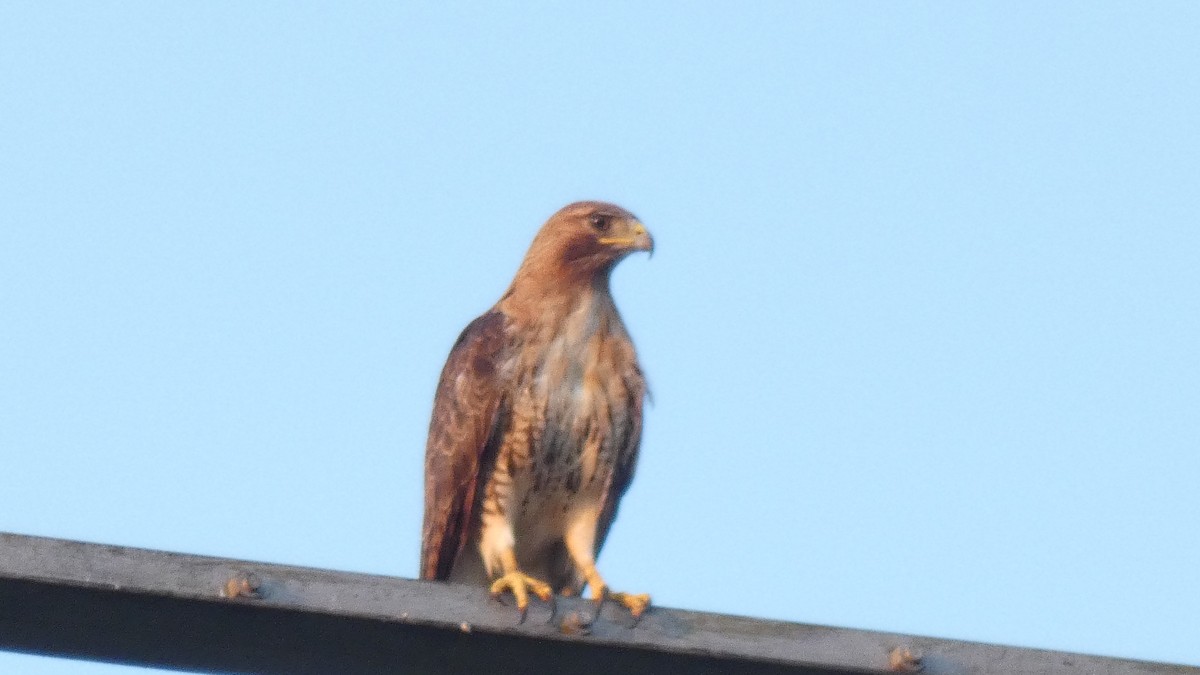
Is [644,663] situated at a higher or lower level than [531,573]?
higher

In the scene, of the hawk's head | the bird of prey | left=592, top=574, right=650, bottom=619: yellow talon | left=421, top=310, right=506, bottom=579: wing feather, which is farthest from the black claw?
the hawk's head

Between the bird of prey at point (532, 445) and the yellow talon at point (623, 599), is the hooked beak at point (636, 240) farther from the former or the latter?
the yellow talon at point (623, 599)

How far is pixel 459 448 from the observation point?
6.54 metres

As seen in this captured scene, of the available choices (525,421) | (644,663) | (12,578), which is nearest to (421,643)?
(644,663)

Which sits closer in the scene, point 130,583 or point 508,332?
point 130,583

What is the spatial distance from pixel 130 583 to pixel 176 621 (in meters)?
0.16

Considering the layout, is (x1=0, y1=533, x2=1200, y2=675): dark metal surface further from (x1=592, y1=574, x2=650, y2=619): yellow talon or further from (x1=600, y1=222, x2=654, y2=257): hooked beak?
(x1=600, y1=222, x2=654, y2=257): hooked beak

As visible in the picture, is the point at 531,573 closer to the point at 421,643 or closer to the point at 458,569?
the point at 458,569

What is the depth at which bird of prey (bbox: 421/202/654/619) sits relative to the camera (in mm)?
6535

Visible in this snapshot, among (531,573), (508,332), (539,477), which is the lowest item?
(531,573)

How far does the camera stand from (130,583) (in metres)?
3.28

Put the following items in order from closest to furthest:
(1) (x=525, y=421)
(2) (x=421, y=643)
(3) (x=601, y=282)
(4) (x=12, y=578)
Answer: (4) (x=12, y=578) → (2) (x=421, y=643) → (1) (x=525, y=421) → (3) (x=601, y=282)

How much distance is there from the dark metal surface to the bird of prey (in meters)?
2.77

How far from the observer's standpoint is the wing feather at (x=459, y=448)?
21.4 ft
